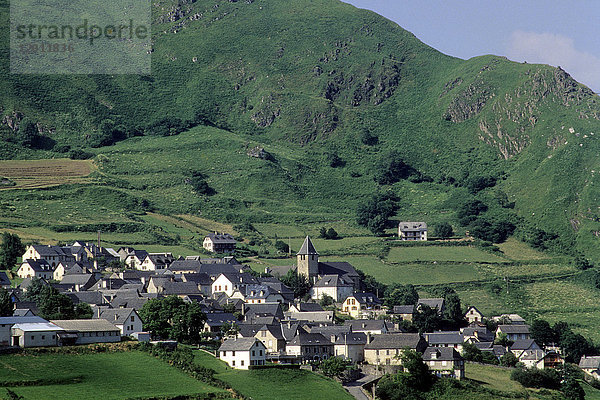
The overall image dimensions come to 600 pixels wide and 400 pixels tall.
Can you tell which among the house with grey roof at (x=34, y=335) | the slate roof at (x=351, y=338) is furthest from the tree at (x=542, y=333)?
the house with grey roof at (x=34, y=335)

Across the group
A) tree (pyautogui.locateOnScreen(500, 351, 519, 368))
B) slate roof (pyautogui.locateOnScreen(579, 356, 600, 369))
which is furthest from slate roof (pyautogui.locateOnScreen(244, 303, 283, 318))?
slate roof (pyautogui.locateOnScreen(579, 356, 600, 369))

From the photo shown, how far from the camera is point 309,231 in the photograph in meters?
175

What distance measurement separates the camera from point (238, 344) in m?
88.9

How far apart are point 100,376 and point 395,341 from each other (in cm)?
3346

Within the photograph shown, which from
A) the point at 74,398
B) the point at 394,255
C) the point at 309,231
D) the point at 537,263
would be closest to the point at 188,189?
the point at 309,231

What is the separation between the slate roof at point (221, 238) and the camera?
156375 mm

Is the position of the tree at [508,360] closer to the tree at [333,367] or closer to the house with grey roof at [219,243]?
the tree at [333,367]

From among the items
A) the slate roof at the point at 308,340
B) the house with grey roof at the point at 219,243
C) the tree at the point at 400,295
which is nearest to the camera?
the slate roof at the point at 308,340

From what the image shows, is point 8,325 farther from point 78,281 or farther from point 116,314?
point 78,281

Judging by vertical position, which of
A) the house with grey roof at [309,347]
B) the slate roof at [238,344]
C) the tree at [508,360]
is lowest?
the tree at [508,360]

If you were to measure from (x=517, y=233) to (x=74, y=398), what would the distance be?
400 feet

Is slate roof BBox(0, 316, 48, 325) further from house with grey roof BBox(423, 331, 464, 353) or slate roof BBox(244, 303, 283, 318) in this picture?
house with grey roof BBox(423, 331, 464, 353)

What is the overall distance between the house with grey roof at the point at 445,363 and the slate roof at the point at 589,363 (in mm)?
25249

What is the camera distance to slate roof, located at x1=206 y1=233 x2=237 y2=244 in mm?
156375
